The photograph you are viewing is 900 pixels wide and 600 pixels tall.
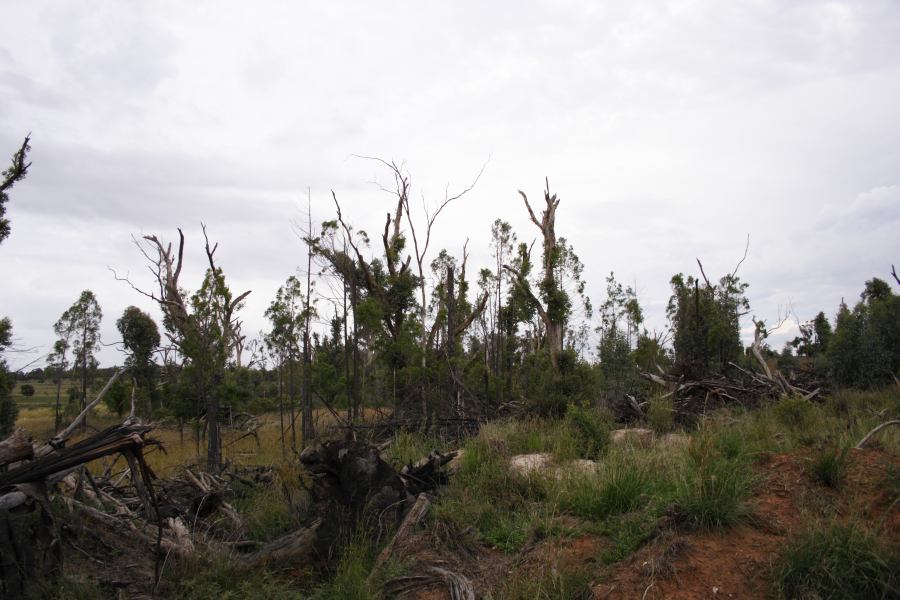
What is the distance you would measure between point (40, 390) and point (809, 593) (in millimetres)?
77397

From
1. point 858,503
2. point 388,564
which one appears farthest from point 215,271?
point 858,503

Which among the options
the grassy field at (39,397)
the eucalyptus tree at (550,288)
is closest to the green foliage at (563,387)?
the eucalyptus tree at (550,288)

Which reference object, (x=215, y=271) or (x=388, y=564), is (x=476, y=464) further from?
(x=215, y=271)

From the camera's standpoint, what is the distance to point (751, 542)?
4.93 metres

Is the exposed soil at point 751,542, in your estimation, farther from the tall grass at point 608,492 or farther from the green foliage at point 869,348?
the green foliage at point 869,348

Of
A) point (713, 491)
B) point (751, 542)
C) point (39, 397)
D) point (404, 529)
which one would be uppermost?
point (39, 397)

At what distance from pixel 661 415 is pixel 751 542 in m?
6.25

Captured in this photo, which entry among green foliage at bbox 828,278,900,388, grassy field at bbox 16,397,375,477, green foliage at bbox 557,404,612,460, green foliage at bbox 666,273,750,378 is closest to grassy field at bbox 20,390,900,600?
green foliage at bbox 557,404,612,460

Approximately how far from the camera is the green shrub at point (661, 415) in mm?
10703

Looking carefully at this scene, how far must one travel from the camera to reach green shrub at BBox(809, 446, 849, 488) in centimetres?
568

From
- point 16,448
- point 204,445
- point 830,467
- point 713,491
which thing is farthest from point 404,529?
point 204,445

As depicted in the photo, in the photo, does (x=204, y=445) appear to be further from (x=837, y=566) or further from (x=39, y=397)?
(x=39, y=397)

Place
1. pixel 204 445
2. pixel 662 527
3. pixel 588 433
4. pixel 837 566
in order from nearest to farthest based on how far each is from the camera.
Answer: pixel 837 566, pixel 662 527, pixel 588 433, pixel 204 445

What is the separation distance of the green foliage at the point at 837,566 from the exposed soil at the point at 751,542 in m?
0.16
